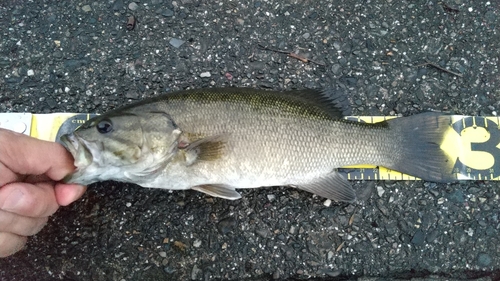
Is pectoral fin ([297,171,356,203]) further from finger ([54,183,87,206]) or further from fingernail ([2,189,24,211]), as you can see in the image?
fingernail ([2,189,24,211])

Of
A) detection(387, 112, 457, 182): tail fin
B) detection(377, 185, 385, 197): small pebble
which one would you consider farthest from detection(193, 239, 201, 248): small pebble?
detection(387, 112, 457, 182): tail fin

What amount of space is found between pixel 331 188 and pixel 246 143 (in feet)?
2.31

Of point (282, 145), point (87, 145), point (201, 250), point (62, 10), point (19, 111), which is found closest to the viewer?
point (87, 145)

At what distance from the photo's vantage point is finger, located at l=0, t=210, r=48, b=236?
230cm

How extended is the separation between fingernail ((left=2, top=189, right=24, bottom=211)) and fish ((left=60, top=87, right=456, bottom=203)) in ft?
1.04

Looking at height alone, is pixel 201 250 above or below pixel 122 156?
below

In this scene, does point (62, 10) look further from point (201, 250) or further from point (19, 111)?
point (201, 250)

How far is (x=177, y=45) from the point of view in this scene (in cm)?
344

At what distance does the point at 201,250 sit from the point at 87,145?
1100 mm

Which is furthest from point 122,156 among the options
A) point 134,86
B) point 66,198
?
point 134,86

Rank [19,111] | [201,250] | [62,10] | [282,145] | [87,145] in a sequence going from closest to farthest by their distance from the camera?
[87,145] → [282,145] → [201,250] → [19,111] → [62,10]

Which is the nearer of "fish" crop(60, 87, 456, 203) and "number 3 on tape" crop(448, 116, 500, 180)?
"fish" crop(60, 87, 456, 203)

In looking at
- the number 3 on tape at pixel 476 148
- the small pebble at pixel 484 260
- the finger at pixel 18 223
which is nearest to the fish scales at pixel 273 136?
the number 3 on tape at pixel 476 148

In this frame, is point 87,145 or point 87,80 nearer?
point 87,145
